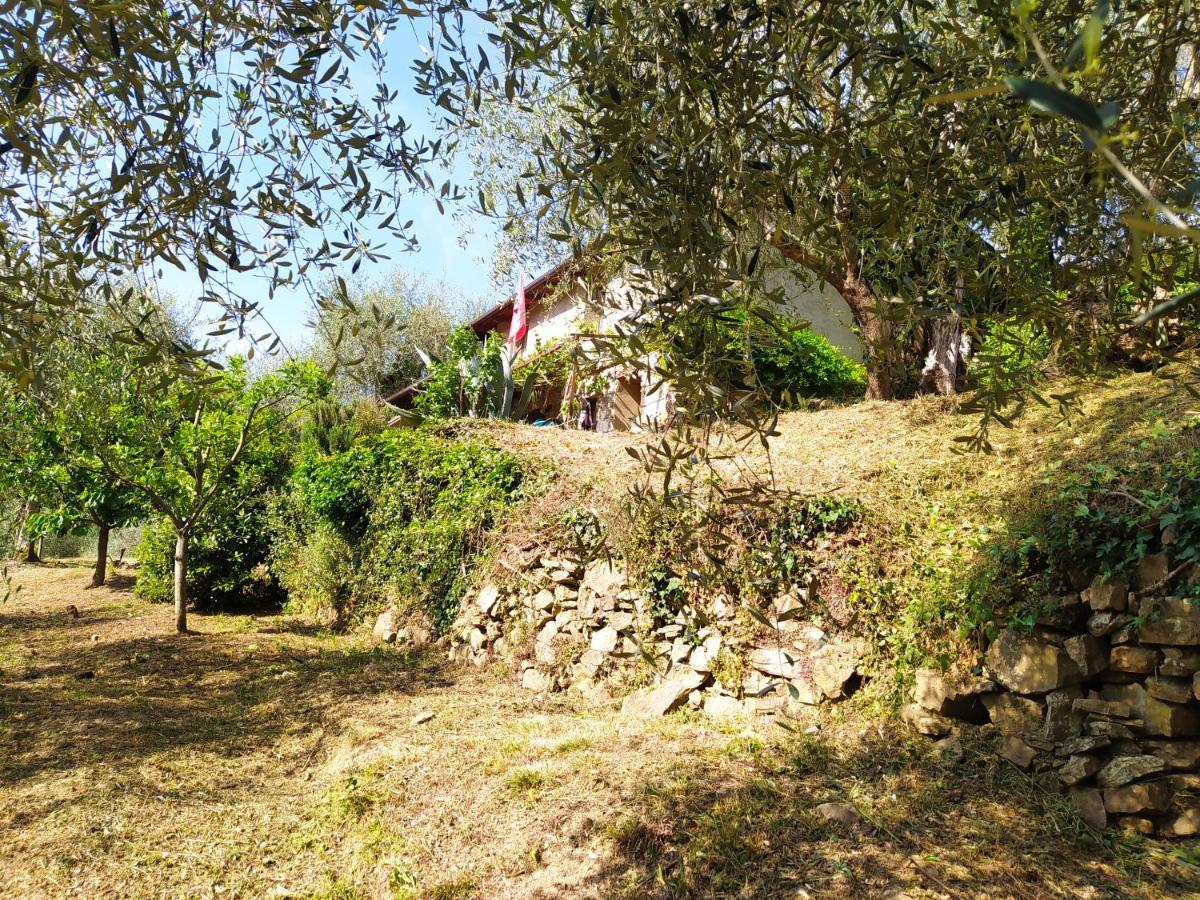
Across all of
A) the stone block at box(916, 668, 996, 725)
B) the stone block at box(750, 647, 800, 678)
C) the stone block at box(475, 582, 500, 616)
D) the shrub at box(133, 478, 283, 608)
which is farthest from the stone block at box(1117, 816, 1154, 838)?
the shrub at box(133, 478, 283, 608)

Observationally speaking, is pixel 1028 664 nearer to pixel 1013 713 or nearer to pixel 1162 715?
pixel 1013 713

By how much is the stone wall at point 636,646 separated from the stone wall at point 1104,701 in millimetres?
900

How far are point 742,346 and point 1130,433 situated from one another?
443 centimetres

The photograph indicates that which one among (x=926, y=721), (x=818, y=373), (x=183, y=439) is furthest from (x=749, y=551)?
(x=183, y=439)

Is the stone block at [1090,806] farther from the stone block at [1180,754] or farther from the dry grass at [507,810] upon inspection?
the stone block at [1180,754]

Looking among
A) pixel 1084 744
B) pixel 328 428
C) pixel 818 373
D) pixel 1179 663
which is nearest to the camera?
pixel 1179 663

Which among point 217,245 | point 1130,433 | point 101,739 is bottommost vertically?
point 101,739

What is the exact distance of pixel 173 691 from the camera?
7.66m

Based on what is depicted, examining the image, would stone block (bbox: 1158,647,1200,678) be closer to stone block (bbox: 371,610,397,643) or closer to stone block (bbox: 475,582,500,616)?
stone block (bbox: 475,582,500,616)

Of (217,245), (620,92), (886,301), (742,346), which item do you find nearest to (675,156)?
(620,92)

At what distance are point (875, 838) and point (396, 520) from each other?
7.04m

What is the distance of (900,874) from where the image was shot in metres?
3.71

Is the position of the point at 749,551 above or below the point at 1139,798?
above

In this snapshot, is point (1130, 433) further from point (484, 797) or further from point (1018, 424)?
point (484, 797)
